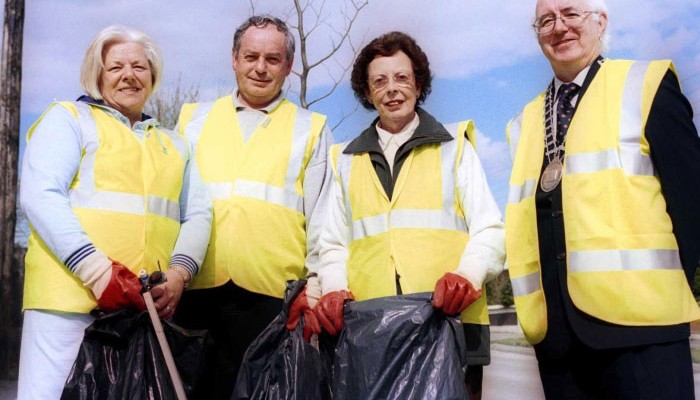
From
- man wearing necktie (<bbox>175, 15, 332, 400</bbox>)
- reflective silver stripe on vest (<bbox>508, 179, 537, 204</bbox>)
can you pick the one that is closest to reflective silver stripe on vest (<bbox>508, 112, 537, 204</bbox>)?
reflective silver stripe on vest (<bbox>508, 179, 537, 204</bbox>)

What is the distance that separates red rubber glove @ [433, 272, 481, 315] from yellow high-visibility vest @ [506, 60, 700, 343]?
0.65ft

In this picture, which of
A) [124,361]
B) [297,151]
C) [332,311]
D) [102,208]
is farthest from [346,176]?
[124,361]

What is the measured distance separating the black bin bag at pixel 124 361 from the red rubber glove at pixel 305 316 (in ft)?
1.09

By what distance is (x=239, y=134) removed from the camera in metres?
2.58

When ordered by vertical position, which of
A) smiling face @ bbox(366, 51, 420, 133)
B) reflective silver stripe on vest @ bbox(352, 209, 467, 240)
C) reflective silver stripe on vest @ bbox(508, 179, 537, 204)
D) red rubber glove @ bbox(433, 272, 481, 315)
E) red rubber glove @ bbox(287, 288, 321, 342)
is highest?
smiling face @ bbox(366, 51, 420, 133)

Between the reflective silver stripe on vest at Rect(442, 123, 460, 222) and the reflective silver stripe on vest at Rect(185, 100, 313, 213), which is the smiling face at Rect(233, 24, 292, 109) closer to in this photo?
the reflective silver stripe on vest at Rect(185, 100, 313, 213)

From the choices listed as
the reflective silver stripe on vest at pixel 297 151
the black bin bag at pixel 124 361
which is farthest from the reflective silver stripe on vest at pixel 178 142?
the black bin bag at pixel 124 361

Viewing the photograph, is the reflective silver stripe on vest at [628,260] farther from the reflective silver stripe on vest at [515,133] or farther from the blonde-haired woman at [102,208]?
the blonde-haired woman at [102,208]

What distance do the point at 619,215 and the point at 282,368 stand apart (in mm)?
1093

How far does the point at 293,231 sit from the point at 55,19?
296 centimetres

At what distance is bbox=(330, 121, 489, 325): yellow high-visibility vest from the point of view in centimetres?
221

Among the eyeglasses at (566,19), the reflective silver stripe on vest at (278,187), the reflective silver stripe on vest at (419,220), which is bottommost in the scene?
the reflective silver stripe on vest at (419,220)

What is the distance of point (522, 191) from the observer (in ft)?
6.91

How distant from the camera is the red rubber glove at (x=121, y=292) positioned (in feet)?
6.82
